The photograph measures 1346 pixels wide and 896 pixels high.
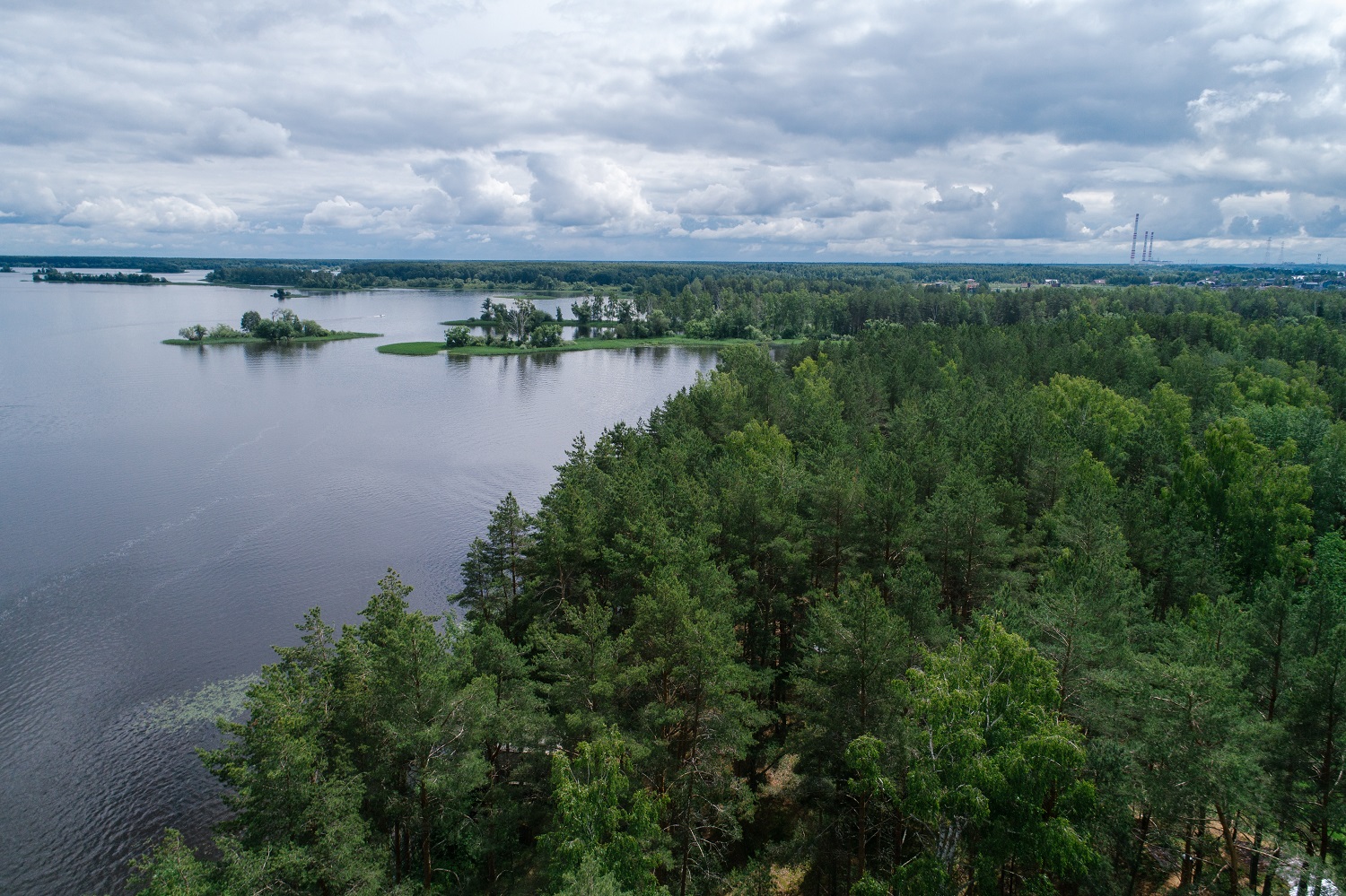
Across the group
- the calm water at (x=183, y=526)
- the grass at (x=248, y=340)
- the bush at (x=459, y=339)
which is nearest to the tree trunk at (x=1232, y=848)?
the calm water at (x=183, y=526)

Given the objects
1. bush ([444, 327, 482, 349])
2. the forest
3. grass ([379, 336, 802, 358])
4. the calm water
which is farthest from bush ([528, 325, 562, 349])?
the forest

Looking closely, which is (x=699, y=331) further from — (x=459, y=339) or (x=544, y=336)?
(x=459, y=339)

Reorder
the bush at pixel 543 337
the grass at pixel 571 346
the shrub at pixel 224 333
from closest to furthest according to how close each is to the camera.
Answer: the grass at pixel 571 346, the shrub at pixel 224 333, the bush at pixel 543 337

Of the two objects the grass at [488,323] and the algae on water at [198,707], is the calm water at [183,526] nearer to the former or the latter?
the algae on water at [198,707]

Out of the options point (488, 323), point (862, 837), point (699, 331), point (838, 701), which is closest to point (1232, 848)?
point (862, 837)

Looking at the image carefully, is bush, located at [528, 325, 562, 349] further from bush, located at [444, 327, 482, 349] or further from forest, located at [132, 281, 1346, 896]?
forest, located at [132, 281, 1346, 896]

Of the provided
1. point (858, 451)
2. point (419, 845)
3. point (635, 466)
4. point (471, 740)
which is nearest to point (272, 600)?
point (635, 466)
